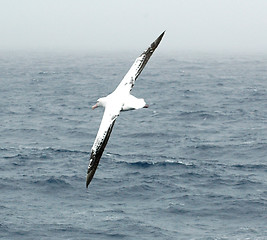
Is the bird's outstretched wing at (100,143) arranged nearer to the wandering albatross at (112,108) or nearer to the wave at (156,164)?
the wandering albatross at (112,108)

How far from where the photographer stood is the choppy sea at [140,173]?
51375 mm

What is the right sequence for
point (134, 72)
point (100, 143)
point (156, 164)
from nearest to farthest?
1. point (100, 143)
2. point (134, 72)
3. point (156, 164)

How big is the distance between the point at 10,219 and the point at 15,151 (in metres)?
23.0

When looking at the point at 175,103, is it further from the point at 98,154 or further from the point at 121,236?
the point at 98,154

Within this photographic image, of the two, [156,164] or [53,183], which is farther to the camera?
[156,164]

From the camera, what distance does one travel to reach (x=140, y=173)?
6425cm

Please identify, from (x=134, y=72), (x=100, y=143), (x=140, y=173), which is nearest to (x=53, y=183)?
(x=140, y=173)

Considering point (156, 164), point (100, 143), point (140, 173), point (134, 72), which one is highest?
point (134, 72)

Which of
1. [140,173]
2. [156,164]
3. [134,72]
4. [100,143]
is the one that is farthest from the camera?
[156,164]

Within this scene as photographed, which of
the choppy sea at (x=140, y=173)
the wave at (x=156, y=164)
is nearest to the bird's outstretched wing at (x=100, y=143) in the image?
the choppy sea at (x=140, y=173)

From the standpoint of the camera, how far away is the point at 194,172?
2527 inches

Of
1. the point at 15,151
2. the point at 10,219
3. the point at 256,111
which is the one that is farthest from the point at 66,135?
the point at 256,111

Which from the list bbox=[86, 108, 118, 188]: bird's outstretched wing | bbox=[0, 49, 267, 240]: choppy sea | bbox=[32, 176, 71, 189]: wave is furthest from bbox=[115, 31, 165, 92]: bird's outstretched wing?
bbox=[32, 176, 71, 189]: wave

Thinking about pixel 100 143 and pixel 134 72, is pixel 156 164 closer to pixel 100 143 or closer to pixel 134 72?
pixel 134 72
